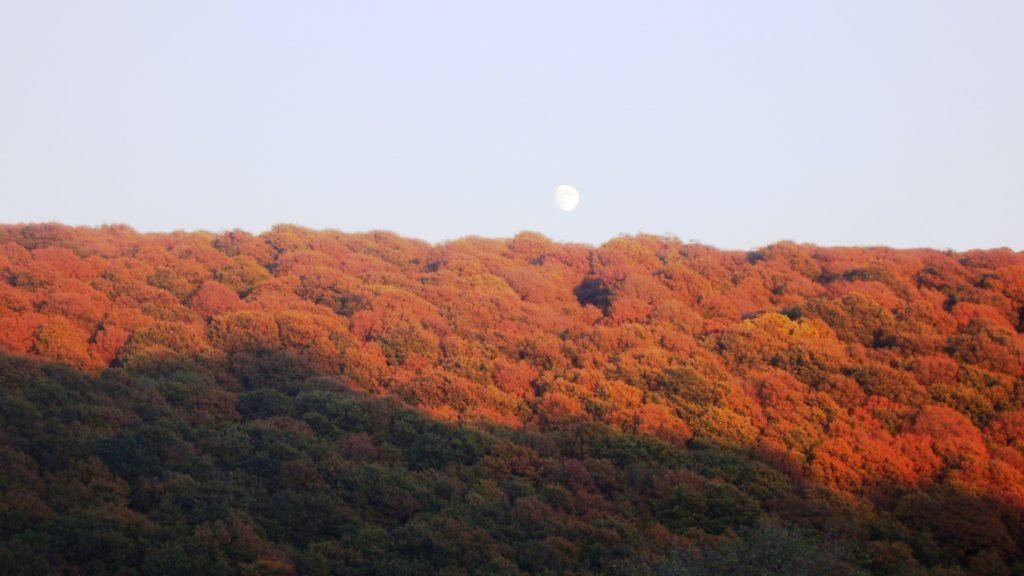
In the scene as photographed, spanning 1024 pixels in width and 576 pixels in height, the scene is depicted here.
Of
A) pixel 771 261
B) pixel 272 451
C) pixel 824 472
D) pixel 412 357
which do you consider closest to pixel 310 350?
pixel 412 357

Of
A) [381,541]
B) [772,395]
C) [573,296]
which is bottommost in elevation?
[381,541]

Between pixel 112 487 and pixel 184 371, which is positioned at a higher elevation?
pixel 184 371

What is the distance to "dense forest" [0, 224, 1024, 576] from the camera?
57.7 ft

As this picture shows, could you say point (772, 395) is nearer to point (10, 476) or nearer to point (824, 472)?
point (824, 472)

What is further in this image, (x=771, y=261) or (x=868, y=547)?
(x=771, y=261)

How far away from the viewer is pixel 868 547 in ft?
58.1

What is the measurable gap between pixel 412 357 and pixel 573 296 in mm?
8842

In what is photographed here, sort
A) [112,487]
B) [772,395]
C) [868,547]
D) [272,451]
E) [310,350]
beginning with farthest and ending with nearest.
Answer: [310,350] → [772,395] → [272,451] → [112,487] → [868,547]

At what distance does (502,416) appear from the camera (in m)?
23.6

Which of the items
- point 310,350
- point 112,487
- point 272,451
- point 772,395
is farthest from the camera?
point 310,350

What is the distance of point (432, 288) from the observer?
32.2 meters

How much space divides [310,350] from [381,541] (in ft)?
30.8

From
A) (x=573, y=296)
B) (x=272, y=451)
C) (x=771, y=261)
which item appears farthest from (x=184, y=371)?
(x=771, y=261)

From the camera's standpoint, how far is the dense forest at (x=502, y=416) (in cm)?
1759
